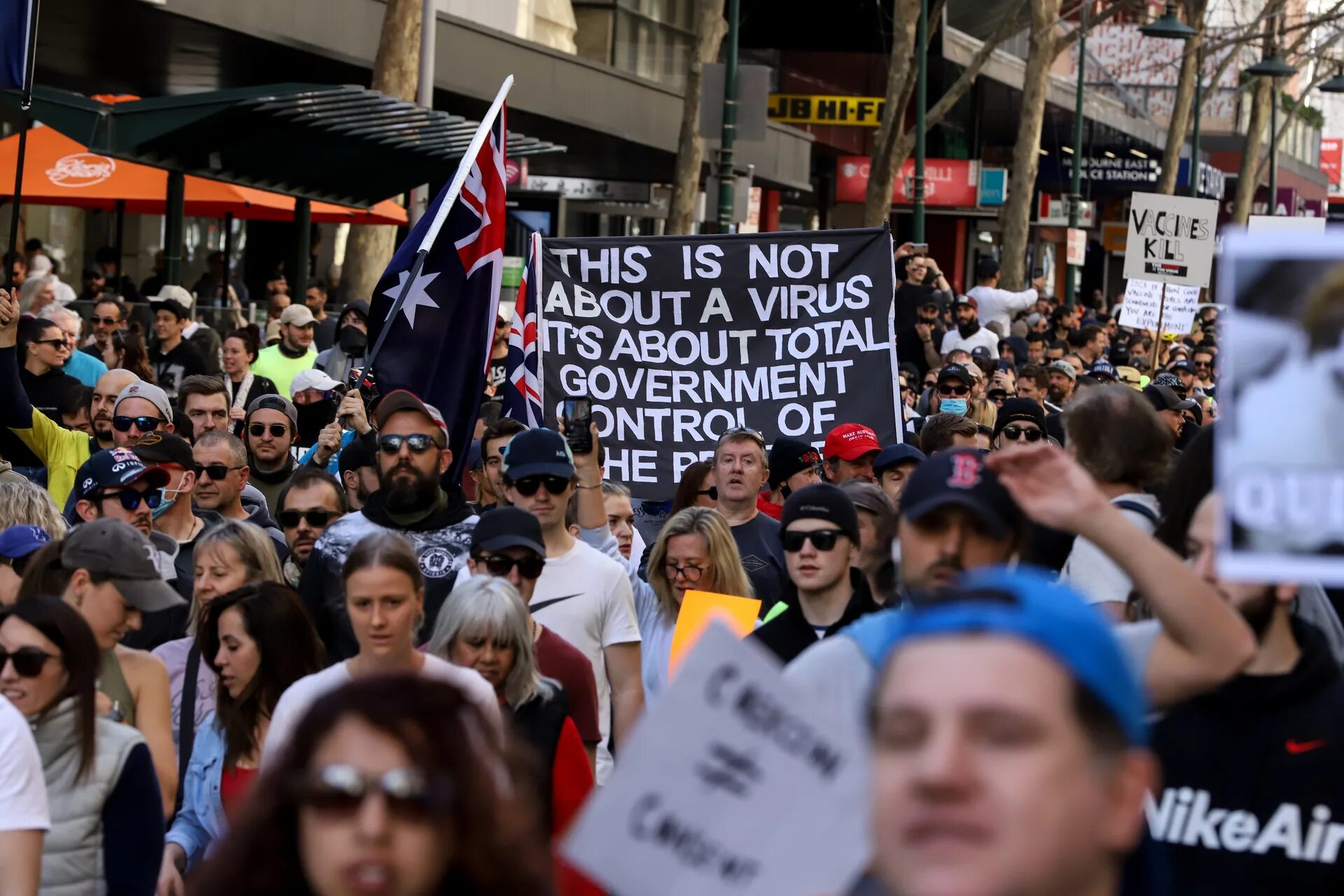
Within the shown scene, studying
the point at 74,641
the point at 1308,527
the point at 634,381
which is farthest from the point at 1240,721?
the point at 634,381

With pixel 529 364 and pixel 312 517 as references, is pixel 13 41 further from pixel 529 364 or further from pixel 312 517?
pixel 312 517

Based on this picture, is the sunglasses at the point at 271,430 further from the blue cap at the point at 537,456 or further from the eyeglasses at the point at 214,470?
the blue cap at the point at 537,456

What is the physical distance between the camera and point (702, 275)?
1111 centimetres

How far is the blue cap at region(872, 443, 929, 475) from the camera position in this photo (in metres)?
8.84

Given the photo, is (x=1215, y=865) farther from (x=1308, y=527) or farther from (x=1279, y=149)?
(x=1279, y=149)

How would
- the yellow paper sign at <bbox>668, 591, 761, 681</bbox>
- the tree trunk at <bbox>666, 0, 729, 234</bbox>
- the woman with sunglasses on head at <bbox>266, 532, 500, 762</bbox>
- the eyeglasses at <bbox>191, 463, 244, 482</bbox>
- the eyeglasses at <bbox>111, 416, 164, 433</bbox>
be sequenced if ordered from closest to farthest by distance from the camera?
the woman with sunglasses on head at <bbox>266, 532, 500, 762</bbox> < the yellow paper sign at <bbox>668, 591, 761, 681</bbox> < the eyeglasses at <bbox>191, 463, 244, 482</bbox> < the eyeglasses at <bbox>111, 416, 164, 433</bbox> < the tree trunk at <bbox>666, 0, 729, 234</bbox>

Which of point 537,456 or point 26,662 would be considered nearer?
point 26,662

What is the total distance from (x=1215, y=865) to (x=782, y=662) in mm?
1744

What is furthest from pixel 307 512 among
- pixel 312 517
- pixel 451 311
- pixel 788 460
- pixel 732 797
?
pixel 732 797

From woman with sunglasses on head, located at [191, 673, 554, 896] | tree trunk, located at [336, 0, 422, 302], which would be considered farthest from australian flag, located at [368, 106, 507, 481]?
tree trunk, located at [336, 0, 422, 302]

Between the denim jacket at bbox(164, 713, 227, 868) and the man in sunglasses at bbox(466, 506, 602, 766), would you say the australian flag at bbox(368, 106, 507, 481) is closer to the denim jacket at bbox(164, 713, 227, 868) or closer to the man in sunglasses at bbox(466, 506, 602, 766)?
the man in sunglasses at bbox(466, 506, 602, 766)

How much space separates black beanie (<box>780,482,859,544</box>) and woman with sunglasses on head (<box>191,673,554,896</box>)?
3168 mm

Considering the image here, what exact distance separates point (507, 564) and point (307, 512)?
5.38ft

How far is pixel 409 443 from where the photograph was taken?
734 cm
